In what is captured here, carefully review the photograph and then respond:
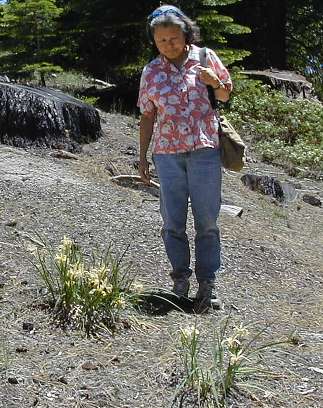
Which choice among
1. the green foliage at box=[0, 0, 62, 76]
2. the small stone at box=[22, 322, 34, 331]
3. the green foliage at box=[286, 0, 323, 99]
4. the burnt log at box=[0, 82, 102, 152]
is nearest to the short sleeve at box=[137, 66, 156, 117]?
the small stone at box=[22, 322, 34, 331]

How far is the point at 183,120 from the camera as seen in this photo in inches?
179

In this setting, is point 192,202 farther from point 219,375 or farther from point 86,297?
point 219,375

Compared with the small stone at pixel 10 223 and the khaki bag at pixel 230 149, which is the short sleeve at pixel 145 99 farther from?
the small stone at pixel 10 223

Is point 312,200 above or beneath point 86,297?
beneath

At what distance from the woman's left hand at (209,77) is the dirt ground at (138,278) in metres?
1.24

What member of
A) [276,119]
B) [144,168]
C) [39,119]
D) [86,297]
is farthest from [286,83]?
[86,297]

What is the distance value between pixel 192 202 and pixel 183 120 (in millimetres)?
466

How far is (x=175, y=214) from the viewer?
4.73 meters

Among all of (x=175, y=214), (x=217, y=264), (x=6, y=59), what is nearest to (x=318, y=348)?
(x=217, y=264)

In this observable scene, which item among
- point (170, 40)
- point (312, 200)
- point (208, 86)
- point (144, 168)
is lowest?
point (312, 200)

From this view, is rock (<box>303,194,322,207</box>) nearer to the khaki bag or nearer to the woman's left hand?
the khaki bag

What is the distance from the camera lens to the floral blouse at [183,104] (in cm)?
454

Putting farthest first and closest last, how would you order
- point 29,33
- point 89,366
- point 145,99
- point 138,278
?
point 29,33 < point 138,278 < point 145,99 < point 89,366

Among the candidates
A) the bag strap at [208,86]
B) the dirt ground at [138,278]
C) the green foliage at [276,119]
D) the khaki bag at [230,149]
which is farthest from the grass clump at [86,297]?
the green foliage at [276,119]
